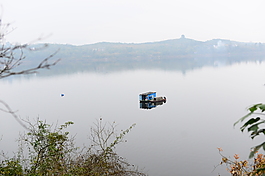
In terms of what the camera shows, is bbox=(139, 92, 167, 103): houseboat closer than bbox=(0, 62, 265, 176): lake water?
No

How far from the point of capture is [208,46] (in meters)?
113

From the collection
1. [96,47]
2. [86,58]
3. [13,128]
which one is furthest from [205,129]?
[96,47]

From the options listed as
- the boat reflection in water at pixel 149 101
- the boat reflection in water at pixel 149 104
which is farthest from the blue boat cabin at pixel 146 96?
the boat reflection in water at pixel 149 104

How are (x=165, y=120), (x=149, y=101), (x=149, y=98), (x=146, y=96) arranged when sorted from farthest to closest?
(x=149, y=98) < (x=146, y=96) < (x=149, y=101) < (x=165, y=120)

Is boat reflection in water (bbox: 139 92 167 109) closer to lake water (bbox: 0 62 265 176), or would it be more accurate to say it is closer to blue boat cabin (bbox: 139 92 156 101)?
blue boat cabin (bbox: 139 92 156 101)

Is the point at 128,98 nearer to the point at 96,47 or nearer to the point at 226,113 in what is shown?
the point at 226,113

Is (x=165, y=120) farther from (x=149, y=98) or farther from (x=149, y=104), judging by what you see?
(x=149, y=98)

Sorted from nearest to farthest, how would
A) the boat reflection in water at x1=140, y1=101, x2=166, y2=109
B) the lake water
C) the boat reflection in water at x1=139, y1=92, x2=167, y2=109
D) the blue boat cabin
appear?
the lake water → the boat reflection in water at x1=140, y1=101, x2=166, y2=109 → the boat reflection in water at x1=139, y1=92, x2=167, y2=109 → the blue boat cabin

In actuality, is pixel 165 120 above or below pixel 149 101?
below

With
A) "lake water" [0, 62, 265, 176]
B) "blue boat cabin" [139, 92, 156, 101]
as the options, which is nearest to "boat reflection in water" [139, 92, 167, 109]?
"blue boat cabin" [139, 92, 156, 101]

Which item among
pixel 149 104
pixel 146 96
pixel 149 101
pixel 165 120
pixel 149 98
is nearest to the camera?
pixel 165 120

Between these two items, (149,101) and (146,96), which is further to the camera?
(146,96)

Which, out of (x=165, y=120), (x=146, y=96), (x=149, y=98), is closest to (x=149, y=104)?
(x=146, y=96)

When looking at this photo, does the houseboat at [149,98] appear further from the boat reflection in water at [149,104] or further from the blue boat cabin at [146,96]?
the boat reflection in water at [149,104]
